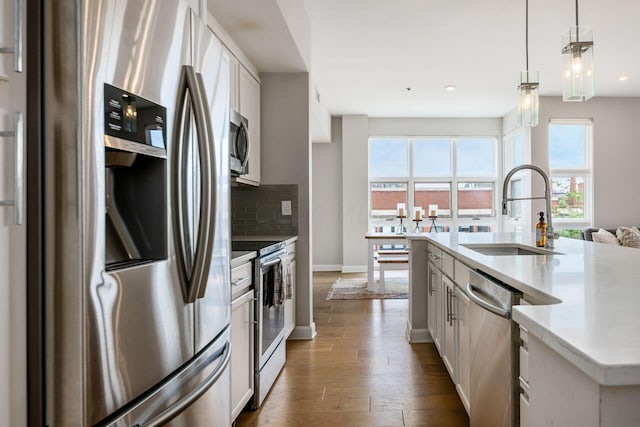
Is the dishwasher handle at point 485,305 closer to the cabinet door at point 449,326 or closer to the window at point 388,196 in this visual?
the cabinet door at point 449,326

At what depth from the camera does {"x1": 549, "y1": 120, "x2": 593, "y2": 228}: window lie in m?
6.21

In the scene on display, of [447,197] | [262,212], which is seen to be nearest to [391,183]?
[447,197]

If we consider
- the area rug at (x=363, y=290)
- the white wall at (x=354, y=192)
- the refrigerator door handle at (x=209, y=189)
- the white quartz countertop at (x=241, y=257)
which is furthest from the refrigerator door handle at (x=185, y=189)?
the white wall at (x=354, y=192)

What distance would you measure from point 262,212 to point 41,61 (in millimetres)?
2754

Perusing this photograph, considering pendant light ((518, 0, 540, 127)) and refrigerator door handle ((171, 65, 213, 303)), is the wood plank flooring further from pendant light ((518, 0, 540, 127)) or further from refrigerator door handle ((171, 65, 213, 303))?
pendant light ((518, 0, 540, 127))

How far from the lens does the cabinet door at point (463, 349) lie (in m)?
1.95

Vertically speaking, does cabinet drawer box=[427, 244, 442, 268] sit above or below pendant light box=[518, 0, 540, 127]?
below

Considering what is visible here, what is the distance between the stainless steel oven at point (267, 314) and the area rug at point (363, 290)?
245 centimetres

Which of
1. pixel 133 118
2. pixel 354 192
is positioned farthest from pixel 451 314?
→ pixel 354 192

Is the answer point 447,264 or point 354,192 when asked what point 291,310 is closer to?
point 447,264

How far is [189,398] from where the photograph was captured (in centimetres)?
111

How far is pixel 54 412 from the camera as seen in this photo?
2.56ft

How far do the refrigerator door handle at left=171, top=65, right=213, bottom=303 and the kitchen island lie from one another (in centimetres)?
84

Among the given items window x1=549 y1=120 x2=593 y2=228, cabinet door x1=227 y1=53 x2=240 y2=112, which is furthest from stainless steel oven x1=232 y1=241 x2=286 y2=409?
window x1=549 y1=120 x2=593 y2=228
